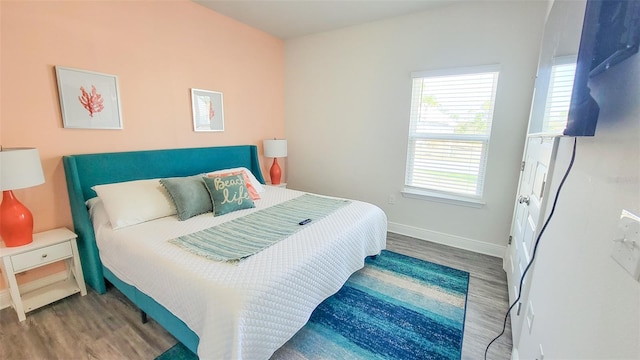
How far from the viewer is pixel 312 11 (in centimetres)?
289

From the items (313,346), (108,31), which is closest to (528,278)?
(313,346)

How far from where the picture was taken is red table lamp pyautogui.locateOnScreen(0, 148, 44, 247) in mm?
1607

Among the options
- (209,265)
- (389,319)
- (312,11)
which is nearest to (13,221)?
(209,265)

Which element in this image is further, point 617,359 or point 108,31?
point 108,31

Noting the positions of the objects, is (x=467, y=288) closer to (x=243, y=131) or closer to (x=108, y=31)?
(x=243, y=131)

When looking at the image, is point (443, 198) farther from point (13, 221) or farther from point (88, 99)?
point (13, 221)

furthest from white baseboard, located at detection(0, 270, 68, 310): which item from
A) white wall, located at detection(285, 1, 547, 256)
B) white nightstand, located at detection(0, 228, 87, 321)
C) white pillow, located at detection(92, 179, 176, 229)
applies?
white wall, located at detection(285, 1, 547, 256)

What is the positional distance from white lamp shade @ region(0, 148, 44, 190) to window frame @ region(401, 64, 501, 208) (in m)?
3.29

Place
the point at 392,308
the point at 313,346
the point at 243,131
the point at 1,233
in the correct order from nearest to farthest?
1. the point at 313,346
2. the point at 1,233
3. the point at 392,308
4. the point at 243,131

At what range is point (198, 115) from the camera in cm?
297

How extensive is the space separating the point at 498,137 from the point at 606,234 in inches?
89.4

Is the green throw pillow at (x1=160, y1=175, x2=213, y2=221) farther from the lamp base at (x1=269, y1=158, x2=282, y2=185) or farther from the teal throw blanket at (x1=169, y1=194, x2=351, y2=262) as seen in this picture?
the lamp base at (x1=269, y1=158, x2=282, y2=185)

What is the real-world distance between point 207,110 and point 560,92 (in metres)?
3.10

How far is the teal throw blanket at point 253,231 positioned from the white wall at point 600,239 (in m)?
1.40
